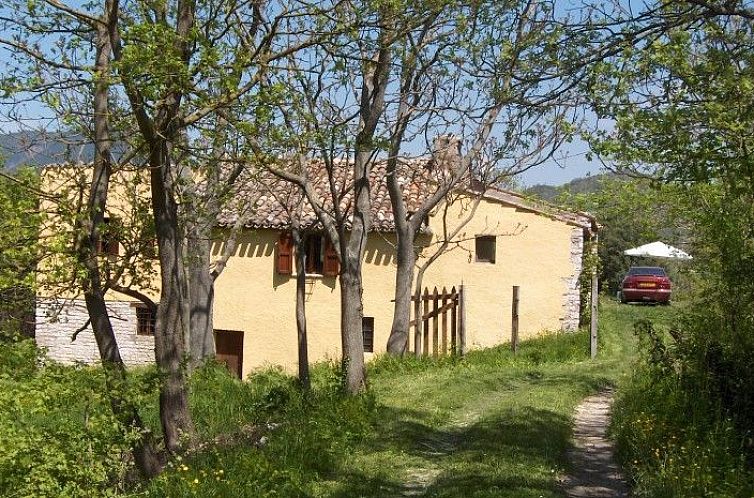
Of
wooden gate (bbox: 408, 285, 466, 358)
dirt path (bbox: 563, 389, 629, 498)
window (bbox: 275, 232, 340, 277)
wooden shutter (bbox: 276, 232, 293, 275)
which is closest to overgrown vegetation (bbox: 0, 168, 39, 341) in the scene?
dirt path (bbox: 563, 389, 629, 498)

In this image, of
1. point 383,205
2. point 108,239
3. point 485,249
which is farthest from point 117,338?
point 108,239

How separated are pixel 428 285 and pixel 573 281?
3.98 meters

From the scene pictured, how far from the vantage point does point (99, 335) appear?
1086cm

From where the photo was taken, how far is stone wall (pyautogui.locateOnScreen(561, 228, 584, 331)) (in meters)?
25.6

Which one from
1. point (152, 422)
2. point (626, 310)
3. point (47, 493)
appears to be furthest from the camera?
point (626, 310)

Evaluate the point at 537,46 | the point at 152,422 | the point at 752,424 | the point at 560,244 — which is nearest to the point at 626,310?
the point at 560,244

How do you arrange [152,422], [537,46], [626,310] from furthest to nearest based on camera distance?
[626,310]
[152,422]
[537,46]

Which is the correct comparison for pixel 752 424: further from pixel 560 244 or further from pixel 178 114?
pixel 560 244

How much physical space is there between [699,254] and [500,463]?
12.9 feet

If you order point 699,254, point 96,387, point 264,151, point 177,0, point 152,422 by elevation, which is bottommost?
point 152,422

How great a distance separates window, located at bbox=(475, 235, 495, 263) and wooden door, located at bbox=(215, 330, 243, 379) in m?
7.48

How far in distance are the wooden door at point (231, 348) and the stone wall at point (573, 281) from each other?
31.2ft

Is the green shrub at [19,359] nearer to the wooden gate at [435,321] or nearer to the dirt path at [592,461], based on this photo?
the dirt path at [592,461]

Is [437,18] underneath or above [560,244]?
above
